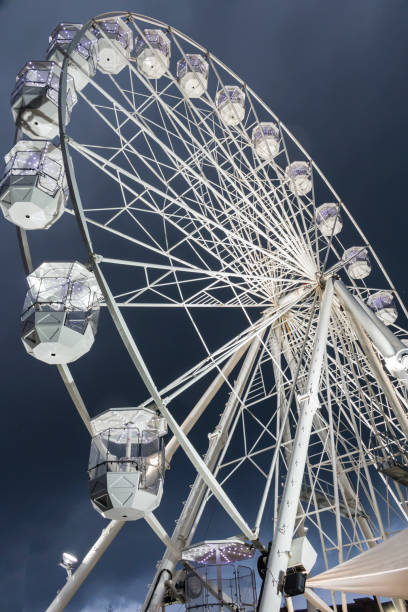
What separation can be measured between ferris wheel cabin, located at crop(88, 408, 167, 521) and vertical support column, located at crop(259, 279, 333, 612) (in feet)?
5.79

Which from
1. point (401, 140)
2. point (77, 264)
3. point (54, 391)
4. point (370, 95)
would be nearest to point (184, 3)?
point (370, 95)

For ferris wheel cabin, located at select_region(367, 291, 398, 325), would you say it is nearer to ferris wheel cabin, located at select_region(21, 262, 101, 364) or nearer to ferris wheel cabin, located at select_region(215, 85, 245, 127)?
ferris wheel cabin, located at select_region(215, 85, 245, 127)

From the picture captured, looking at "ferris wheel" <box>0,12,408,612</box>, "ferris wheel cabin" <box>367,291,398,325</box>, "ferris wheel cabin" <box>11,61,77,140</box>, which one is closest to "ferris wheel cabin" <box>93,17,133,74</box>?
"ferris wheel" <box>0,12,408,612</box>

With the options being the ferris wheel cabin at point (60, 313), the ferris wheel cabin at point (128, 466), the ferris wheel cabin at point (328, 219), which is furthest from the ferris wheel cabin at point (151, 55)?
the ferris wheel cabin at point (128, 466)

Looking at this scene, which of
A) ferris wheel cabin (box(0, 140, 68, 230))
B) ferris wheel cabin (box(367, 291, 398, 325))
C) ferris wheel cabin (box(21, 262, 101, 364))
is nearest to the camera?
ferris wheel cabin (box(21, 262, 101, 364))

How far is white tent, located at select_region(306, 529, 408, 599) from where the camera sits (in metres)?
6.45

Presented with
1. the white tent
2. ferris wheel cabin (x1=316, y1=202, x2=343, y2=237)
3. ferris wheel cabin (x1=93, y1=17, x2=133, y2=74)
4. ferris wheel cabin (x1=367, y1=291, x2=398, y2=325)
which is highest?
ferris wheel cabin (x1=93, y1=17, x2=133, y2=74)

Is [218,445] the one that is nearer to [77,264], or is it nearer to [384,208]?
[77,264]

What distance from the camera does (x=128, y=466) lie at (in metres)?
7.04

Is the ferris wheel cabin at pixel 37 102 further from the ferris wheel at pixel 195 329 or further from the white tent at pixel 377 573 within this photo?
the white tent at pixel 377 573

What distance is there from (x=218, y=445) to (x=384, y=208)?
101 feet

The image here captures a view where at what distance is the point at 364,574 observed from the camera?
732 centimetres

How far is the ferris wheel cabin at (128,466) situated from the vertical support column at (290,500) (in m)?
1.76

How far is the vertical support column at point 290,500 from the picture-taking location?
622 centimetres
